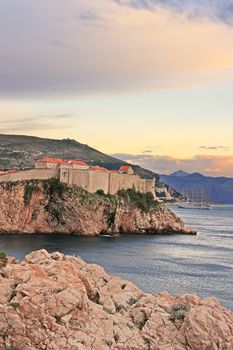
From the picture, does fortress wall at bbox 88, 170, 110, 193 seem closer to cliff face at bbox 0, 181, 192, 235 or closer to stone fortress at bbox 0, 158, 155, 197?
stone fortress at bbox 0, 158, 155, 197

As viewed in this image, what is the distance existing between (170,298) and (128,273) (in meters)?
30.7

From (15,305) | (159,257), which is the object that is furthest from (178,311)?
(159,257)

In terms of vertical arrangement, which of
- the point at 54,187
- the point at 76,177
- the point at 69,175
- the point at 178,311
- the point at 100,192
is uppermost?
the point at 69,175

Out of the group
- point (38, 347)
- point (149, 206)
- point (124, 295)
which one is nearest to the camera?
point (38, 347)

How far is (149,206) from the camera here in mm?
106688

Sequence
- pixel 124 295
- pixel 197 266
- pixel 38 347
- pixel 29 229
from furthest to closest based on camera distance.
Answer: pixel 29 229 < pixel 197 266 < pixel 124 295 < pixel 38 347

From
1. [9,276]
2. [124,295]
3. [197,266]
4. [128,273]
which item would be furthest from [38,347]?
[197,266]

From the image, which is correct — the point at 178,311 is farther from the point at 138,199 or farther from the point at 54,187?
the point at 138,199

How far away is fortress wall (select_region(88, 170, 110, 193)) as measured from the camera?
331 ft

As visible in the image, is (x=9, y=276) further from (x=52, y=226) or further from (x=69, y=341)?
(x=52, y=226)

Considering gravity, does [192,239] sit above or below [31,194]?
below

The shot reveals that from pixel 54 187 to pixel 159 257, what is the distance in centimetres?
3163

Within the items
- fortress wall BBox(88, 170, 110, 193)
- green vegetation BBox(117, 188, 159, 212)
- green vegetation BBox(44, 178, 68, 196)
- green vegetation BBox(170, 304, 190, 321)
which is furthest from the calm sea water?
green vegetation BBox(170, 304, 190, 321)

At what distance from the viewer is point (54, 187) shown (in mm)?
96500
